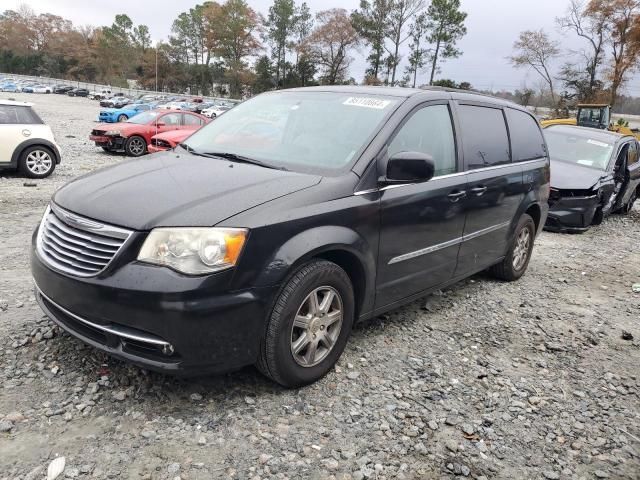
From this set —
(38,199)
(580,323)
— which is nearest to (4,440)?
(580,323)

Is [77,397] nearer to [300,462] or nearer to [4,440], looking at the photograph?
[4,440]

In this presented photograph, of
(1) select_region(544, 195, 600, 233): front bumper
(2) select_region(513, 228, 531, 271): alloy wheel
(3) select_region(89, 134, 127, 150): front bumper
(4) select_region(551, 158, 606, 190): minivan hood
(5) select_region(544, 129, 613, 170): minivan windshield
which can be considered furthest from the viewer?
(3) select_region(89, 134, 127, 150): front bumper

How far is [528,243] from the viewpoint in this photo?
18.9ft

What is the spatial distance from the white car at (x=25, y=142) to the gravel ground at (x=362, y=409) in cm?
649

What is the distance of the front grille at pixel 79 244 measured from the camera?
2641mm

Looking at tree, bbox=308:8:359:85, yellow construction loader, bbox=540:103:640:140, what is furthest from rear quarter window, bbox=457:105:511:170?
tree, bbox=308:8:359:85

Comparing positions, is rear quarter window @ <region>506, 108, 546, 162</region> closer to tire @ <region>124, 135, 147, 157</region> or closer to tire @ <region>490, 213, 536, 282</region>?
tire @ <region>490, 213, 536, 282</region>

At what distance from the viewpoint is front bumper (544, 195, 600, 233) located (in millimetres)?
8367

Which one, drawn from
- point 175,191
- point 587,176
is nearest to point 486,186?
point 175,191

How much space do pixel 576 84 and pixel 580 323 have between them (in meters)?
48.2

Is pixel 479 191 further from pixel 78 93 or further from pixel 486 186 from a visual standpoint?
pixel 78 93

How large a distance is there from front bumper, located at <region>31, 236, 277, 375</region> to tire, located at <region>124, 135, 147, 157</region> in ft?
41.8

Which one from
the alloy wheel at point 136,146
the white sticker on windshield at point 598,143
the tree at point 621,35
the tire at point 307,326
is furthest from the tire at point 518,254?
the tree at point 621,35

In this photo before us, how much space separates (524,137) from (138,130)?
12.1m
